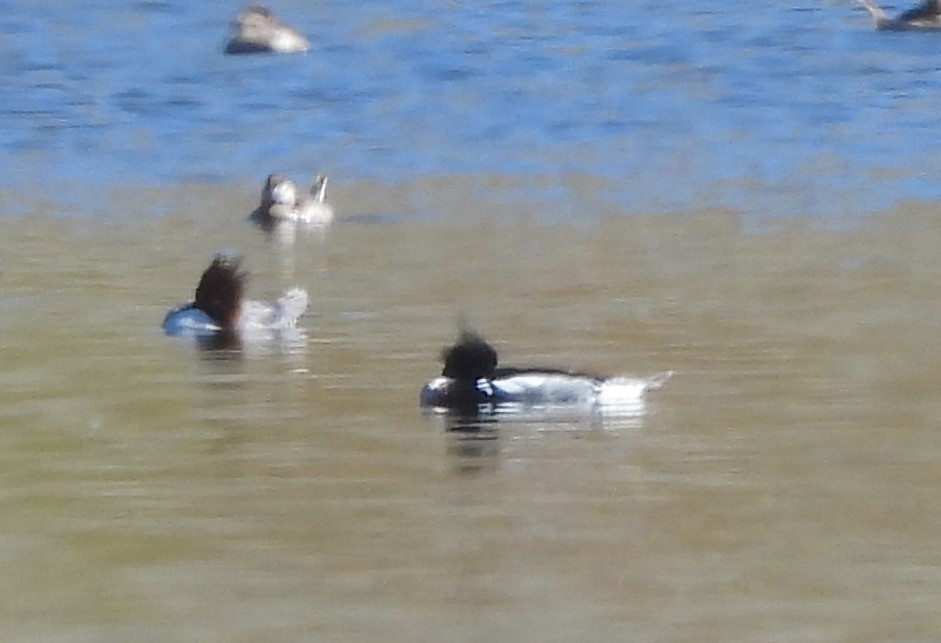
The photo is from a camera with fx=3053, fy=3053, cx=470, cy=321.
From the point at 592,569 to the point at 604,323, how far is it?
560 centimetres

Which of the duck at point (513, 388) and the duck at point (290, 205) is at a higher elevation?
the duck at point (513, 388)

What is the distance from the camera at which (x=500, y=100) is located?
2908 centimetres

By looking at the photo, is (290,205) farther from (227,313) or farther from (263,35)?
(263,35)

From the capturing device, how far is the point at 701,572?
9414mm

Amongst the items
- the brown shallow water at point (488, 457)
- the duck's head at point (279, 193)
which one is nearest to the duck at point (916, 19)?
the duck's head at point (279, 193)

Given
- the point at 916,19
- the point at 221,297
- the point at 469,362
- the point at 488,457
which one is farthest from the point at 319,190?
the point at 916,19

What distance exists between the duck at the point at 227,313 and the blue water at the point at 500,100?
5.61m

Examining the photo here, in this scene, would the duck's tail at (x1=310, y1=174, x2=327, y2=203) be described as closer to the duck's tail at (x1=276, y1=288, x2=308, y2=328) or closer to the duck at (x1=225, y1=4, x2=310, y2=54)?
the duck's tail at (x1=276, y1=288, x2=308, y2=328)

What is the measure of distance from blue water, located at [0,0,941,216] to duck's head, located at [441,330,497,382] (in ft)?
25.0

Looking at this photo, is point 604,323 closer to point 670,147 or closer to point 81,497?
point 81,497

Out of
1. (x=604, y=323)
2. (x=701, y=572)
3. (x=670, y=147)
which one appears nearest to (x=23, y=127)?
(x=670, y=147)

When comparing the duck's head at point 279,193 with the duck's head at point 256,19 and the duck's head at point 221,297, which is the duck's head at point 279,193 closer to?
the duck's head at point 221,297

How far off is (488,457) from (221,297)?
3888mm

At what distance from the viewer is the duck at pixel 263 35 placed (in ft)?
109
